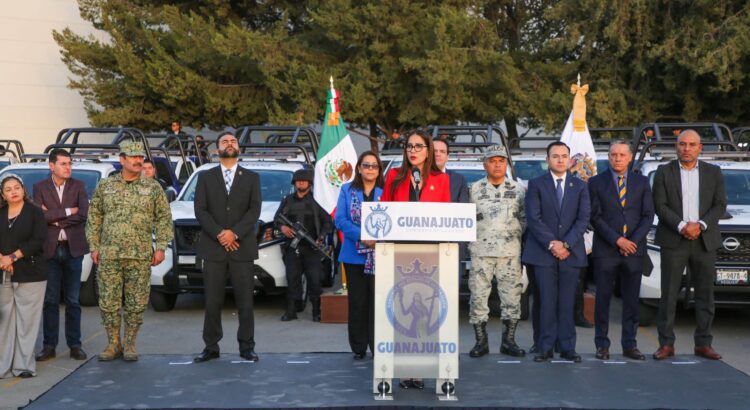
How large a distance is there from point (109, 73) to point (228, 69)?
4.16m

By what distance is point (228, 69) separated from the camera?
89.8 ft

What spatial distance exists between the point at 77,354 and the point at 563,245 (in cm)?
449

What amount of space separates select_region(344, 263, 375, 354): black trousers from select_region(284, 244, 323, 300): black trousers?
3.16m

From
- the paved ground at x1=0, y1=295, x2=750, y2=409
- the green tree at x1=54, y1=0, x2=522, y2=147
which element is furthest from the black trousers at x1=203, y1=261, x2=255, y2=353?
the green tree at x1=54, y1=0, x2=522, y2=147

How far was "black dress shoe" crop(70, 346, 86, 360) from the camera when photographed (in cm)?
959

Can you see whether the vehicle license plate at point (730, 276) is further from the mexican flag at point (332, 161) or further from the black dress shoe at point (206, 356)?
the black dress shoe at point (206, 356)

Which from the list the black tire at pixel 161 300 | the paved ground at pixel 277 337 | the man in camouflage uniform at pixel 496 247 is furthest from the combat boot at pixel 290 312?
the man in camouflage uniform at pixel 496 247

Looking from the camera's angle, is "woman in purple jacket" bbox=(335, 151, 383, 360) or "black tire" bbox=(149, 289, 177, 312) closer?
"woman in purple jacket" bbox=(335, 151, 383, 360)

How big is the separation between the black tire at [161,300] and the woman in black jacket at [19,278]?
347 cm

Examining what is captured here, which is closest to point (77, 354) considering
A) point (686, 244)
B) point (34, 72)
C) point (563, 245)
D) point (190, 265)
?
point (190, 265)

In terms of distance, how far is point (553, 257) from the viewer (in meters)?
8.89

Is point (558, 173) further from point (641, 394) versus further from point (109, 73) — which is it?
point (109, 73)

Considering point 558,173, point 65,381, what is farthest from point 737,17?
point 65,381

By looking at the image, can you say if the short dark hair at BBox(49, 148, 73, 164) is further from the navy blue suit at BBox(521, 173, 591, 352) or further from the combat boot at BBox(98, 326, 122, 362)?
the navy blue suit at BBox(521, 173, 591, 352)
